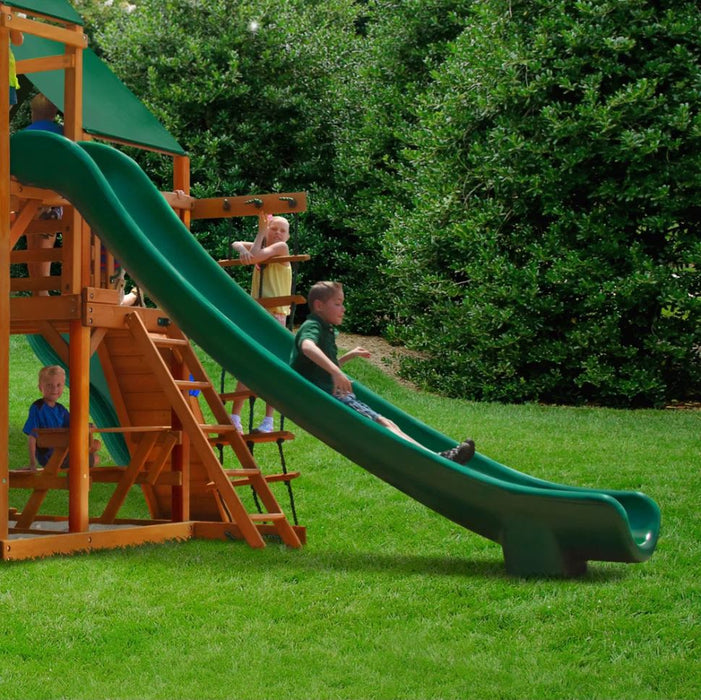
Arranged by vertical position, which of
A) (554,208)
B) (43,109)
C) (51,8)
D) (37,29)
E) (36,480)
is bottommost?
(36,480)

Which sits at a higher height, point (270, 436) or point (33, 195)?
point (33, 195)

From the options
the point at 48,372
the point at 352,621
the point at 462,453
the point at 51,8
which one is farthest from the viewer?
the point at 48,372

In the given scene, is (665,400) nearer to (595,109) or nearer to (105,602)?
(595,109)

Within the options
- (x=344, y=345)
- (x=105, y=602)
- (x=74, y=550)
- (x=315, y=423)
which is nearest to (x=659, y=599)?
(x=315, y=423)

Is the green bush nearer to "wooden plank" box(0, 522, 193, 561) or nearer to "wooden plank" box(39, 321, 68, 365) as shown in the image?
"wooden plank" box(0, 522, 193, 561)

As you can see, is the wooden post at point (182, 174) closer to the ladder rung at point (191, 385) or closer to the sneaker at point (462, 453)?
the ladder rung at point (191, 385)

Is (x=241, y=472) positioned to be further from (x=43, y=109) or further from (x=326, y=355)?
(x=43, y=109)

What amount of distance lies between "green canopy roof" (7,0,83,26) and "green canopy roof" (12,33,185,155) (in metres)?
1.94

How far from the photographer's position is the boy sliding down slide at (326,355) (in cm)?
775

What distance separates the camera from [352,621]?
6.13m

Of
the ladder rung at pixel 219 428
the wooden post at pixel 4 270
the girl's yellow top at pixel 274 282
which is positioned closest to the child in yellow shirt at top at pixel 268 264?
the girl's yellow top at pixel 274 282

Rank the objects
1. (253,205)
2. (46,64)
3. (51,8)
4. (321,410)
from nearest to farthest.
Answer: (321,410), (51,8), (46,64), (253,205)

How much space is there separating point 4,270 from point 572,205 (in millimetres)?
10188

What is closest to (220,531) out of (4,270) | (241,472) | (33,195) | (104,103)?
(241,472)
